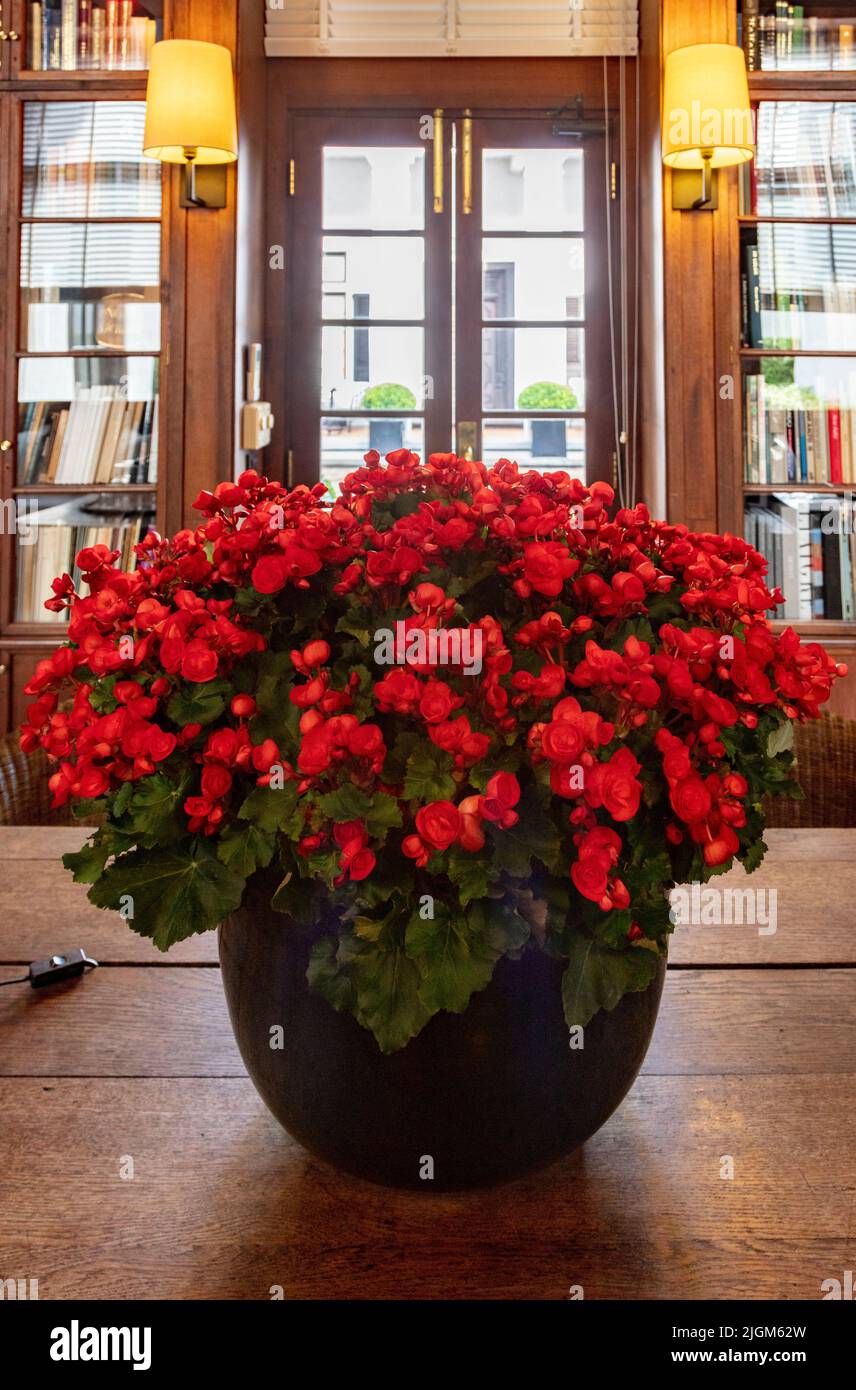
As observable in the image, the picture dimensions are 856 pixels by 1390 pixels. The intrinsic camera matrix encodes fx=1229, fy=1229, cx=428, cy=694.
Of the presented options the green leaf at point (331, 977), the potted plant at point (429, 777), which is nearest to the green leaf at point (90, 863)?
the potted plant at point (429, 777)

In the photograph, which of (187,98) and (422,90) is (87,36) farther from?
(422,90)

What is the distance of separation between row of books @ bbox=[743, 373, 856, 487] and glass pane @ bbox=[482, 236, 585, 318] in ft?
2.17

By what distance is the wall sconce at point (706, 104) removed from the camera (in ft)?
10.8

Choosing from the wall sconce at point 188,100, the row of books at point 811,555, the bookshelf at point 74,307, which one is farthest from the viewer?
the row of books at point 811,555

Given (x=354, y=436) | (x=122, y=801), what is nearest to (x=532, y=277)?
(x=354, y=436)

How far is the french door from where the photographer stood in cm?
383

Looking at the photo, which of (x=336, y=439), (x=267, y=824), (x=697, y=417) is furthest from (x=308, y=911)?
(x=336, y=439)

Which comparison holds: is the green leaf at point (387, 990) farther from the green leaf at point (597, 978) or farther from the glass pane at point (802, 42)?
the glass pane at point (802, 42)

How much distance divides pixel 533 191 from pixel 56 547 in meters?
1.84

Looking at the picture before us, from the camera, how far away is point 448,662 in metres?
0.73

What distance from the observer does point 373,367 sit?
3906mm

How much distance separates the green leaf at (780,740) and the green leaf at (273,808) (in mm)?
319

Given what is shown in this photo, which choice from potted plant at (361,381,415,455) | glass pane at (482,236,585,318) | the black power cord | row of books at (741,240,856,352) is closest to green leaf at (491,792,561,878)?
the black power cord
